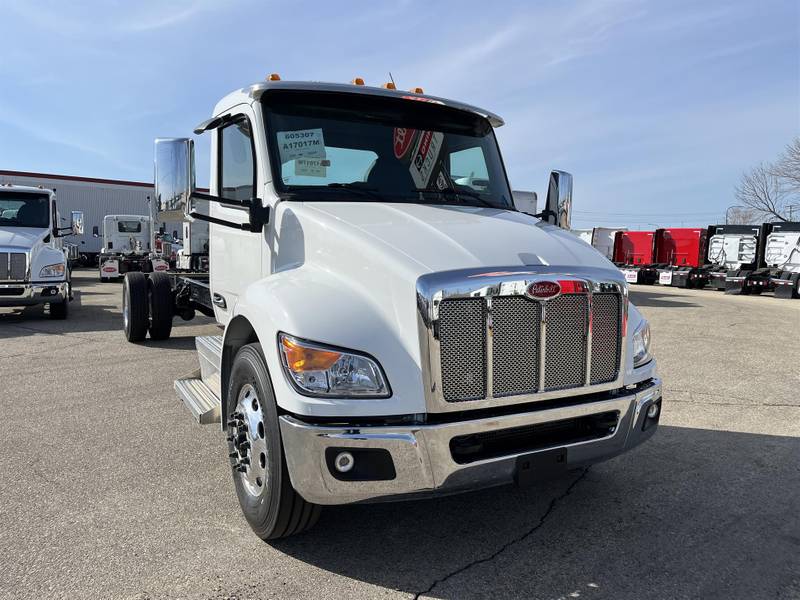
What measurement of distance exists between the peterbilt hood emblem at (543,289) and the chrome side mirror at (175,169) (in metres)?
2.49

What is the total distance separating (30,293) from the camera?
10695 mm

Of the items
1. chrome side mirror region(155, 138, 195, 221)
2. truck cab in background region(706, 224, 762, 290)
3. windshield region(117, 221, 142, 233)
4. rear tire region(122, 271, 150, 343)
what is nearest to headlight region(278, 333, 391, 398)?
chrome side mirror region(155, 138, 195, 221)

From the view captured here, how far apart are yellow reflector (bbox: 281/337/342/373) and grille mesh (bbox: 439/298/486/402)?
1.53ft

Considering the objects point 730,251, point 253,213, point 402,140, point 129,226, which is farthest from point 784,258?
point 129,226

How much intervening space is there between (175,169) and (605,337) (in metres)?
2.98

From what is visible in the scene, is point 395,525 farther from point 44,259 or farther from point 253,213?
point 44,259

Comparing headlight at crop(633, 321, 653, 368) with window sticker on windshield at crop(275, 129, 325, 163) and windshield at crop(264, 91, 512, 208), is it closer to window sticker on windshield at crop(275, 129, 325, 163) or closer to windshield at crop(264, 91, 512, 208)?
windshield at crop(264, 91, 512, 208)

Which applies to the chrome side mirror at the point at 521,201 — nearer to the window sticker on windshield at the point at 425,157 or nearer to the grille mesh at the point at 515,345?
the window sticker on windshield at the point at 425,157

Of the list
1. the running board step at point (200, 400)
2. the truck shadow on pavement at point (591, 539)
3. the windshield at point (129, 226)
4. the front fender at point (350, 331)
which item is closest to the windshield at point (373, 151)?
the front fender at point (350, 331)

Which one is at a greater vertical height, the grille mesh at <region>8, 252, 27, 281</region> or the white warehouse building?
the white warehouse building

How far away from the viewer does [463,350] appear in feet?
8.66

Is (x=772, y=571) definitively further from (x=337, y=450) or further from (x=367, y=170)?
(x=367, y=170)

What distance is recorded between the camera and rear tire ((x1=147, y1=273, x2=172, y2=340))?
320 inches

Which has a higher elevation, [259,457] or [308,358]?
[308,358]
